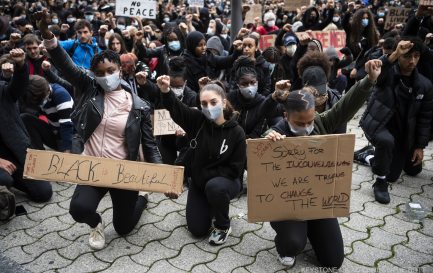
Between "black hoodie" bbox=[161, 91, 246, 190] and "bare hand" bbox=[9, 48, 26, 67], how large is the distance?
1.42 metres

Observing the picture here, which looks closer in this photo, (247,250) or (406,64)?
(247,250)

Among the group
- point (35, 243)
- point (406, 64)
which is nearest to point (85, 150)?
point (35, 243)

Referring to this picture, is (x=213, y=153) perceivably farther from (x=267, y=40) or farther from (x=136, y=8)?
(x=267, y=40)

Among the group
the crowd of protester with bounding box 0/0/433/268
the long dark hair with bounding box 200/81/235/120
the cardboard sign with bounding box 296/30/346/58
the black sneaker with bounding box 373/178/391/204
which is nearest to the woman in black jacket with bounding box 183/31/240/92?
the crowd of protester with bounding box 0/0/433/268

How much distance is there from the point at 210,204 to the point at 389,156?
2.06m

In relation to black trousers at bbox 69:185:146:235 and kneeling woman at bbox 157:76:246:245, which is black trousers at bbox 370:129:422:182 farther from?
black trousers at bbox 69:185:146:235

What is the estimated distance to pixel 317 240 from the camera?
3.41m

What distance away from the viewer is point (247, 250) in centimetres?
368

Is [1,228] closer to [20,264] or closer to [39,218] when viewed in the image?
[39,218]

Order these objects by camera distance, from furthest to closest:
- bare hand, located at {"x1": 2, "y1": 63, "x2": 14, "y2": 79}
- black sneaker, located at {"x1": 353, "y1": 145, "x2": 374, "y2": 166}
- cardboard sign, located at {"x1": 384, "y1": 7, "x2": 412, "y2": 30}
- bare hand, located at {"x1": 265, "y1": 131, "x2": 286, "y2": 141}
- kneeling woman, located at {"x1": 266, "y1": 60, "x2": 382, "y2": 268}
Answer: cardboard sign, located at {"x1": 384, "y1": 7, "x2": 412, "y2": 30}
black sneaker, located at {"x1": 353, "y1": 145, "x2": 374, "y2": 166}
bare hand, located at {"x1": 2, "y1": 63, "x2": 14, "y2": 79}
kneeling woman, located at {"x1": 266, "y1": 60, "x2": 382, "y2": 268}
bare hand, located at {"x1": 265, "y1": 131, "x2": 286, "y2": 141}

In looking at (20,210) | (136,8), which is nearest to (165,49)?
(136,8)

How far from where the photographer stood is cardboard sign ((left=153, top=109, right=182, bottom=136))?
480 cm

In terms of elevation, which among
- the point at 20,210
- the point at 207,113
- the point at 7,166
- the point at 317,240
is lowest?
the point at 20,210

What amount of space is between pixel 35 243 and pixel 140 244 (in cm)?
89
